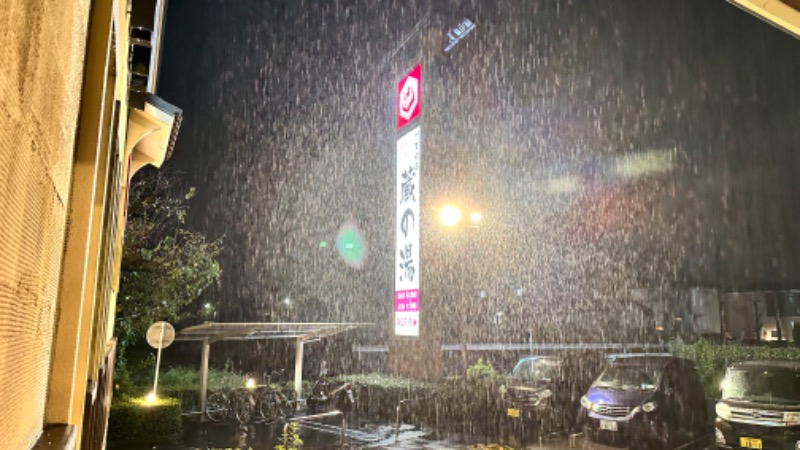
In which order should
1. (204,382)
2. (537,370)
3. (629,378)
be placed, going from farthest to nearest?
(204,382), (537,370), (629,378)

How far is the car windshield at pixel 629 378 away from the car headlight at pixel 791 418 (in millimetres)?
2120

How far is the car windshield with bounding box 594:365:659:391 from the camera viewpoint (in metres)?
10.0

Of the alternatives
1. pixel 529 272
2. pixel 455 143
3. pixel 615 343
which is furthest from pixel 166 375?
pixel 615 343

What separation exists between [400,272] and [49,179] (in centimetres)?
1528

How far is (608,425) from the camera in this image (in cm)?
966

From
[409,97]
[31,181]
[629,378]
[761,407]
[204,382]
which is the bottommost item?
[204,382]

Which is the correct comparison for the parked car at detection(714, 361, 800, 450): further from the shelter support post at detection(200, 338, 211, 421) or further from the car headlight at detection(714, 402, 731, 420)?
the shelter support post at detection(200, 338, 211, 421)

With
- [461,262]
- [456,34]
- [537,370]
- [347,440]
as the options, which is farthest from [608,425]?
[456,34]

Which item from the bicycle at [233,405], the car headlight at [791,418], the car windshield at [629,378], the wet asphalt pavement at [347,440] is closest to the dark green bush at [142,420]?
the wet asphalt pavement at [347,440]

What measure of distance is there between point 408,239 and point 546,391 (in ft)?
20.1

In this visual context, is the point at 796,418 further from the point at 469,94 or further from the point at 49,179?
the point at 469,94

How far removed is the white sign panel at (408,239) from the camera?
15766 millimetres

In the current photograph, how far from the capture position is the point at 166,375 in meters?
16.9

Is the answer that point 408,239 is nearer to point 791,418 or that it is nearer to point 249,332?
point 249,332
